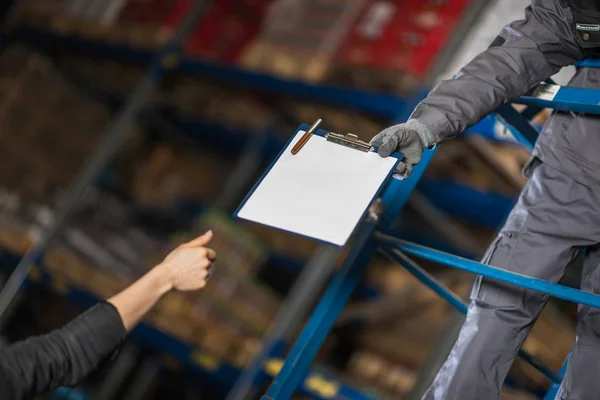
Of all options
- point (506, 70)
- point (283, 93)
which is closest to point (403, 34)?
point (283, 93)

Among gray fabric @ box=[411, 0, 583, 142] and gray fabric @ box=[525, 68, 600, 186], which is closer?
gray fabric @ box=[411, 0, 583, 142]

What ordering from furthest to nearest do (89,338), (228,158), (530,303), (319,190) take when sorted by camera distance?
1. (228,158)
2. (89,338)
3. (530,303)
4. (319,190)

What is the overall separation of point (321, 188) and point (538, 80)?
2.82ft

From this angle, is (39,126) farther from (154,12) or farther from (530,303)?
(530,303)

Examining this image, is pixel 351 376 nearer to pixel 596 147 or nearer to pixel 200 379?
pixel 200 379

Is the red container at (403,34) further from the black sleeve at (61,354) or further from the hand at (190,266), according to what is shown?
the black sleeve at (61,354)

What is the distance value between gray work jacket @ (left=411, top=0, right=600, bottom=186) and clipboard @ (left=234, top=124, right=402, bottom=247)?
0.76ft

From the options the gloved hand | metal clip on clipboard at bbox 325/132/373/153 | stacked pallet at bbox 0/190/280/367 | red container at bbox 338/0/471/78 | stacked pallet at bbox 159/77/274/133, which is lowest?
stacked pallet at bbox 0/190/280/367

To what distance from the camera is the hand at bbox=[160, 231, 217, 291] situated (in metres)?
2.49

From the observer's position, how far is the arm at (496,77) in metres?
2.05

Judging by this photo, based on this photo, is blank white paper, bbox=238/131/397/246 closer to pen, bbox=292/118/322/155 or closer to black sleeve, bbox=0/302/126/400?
pen, bbox=292/118/322/155

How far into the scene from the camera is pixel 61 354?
2.36 metres

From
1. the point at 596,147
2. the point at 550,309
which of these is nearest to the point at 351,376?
the point at 550,309

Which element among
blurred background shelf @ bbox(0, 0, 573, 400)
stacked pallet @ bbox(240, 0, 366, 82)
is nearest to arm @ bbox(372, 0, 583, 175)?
blurred background shelf @ bbox(0, 0, 573, 400)
